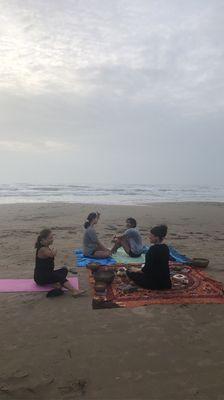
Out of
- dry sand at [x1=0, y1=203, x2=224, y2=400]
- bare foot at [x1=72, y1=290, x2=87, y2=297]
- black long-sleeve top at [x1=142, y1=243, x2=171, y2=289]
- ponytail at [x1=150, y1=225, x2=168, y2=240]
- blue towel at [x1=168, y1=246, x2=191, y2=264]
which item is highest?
ponytail at [x1=150, y1=225, x2=168, y2=240]

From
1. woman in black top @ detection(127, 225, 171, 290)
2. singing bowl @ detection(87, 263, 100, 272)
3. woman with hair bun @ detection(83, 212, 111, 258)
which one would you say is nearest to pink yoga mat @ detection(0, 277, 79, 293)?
singing bowl @ detection(87, 263, 100, 272)

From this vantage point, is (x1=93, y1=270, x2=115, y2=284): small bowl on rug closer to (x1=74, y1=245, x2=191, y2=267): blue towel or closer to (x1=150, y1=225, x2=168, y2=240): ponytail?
(x1=150, y1=225, x2=168, y2=240): ponytail

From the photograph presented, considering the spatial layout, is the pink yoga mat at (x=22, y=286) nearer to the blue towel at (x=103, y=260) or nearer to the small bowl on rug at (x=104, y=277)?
the small bowl on rug at (x=104, y=277)

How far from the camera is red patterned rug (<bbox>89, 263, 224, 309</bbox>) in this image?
570cm

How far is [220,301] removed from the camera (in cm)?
577

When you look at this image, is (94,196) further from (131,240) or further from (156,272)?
(156,272)

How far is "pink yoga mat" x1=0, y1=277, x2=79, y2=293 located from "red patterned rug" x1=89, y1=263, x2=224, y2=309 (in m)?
0.83

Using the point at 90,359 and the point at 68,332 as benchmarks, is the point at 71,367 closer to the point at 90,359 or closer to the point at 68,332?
the point at 90,359

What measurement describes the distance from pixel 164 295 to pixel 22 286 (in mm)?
2581

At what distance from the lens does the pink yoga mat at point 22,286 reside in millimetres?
6383

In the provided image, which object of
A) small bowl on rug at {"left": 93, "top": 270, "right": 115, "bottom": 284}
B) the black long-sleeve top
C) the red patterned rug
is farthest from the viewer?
small bowl on rug at {"left": 93, "top": 270, "right": 115, "bottom": 284}

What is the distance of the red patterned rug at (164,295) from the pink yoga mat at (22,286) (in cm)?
83

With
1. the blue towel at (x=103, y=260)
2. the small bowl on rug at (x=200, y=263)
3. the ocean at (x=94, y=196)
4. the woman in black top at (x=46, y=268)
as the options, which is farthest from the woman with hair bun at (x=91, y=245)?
the ocean at (x=94, y=196)

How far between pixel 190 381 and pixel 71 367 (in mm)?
1242
